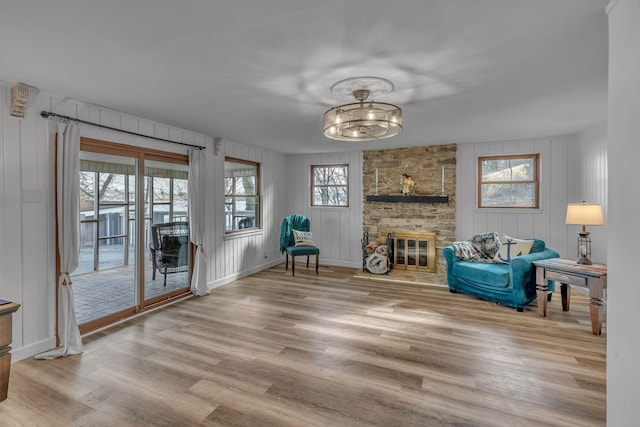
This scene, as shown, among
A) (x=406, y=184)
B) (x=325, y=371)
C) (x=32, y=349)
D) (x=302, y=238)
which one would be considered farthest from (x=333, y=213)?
(x=32, y=349)

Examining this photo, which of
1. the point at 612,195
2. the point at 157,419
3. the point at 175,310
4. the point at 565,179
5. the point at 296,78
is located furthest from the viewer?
the point at 565,179

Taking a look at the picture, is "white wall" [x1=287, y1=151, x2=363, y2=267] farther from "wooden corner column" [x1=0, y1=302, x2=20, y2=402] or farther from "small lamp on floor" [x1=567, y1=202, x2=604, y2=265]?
"wooden corner column" [x1=0, y1=302, x2=20, y2=402]

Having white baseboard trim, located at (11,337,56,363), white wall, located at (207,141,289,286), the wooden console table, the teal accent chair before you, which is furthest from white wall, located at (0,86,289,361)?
the wooden console table

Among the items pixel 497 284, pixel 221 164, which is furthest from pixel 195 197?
pixel 497 284

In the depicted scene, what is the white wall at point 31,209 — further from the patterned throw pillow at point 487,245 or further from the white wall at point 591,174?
the white wall at point 591,174

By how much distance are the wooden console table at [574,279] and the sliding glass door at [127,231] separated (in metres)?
4.78

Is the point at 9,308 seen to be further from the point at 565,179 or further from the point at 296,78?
the point at 565,179

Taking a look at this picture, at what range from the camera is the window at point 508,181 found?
17.3 feet

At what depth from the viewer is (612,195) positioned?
1.57 m

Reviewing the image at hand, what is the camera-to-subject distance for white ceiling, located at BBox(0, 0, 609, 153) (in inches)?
65.6

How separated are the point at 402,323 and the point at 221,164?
3713mm

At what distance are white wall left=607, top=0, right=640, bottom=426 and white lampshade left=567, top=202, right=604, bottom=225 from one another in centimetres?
255

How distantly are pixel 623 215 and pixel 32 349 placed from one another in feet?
14.6

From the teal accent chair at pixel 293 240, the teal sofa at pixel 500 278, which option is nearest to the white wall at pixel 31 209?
the teal accent chair at pixel 293 240
